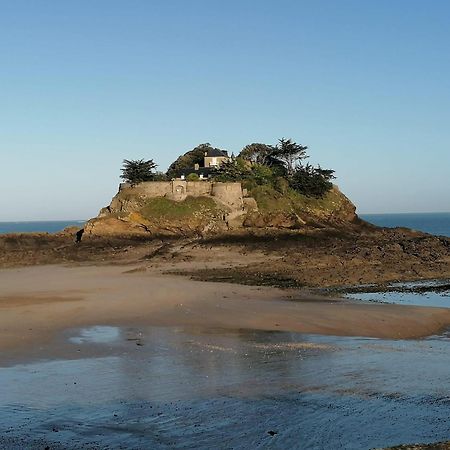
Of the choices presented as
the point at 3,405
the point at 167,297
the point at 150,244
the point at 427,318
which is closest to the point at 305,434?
the point at 3,405

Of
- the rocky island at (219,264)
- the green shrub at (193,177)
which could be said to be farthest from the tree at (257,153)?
the green shrub at (193,177)

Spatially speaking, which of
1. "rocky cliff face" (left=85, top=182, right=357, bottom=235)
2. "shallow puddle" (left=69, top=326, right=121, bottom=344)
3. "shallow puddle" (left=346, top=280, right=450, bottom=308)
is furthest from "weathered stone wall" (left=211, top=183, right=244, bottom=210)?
"shallow puddle" (left=69, top=326, right=121, bottom=344)

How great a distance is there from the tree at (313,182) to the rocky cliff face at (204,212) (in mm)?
1840

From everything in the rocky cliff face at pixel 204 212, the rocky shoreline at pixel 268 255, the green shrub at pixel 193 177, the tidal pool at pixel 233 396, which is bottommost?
the tidal pool at pixel 233 396

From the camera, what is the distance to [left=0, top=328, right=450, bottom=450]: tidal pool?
8609 mm

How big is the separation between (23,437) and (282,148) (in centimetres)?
5221

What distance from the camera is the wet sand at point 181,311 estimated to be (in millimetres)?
17062

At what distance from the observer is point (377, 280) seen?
27625 mm

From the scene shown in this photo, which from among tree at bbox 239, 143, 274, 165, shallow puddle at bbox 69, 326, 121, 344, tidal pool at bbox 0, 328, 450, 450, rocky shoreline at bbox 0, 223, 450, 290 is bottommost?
tidal pool at bbox 0, 328, 450, 450

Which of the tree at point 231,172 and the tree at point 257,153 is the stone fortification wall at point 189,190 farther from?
the tree at point 257,153

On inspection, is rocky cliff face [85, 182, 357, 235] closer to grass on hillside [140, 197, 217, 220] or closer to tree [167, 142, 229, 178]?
grass on hillside [140, 197, 217, 220]

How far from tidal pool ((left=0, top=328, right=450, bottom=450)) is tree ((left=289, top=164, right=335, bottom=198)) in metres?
37.9

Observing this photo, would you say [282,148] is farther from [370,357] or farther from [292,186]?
[370,357]

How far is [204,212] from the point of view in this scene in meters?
46.5
